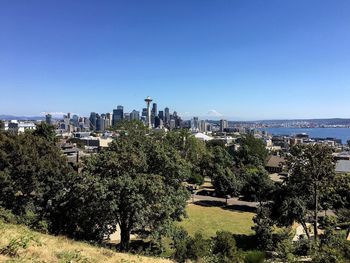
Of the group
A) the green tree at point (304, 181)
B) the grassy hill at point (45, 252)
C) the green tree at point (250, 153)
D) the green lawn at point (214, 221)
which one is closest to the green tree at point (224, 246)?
the grassy hill at point (45, 252)

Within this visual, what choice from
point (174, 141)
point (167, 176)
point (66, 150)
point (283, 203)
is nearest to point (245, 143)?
point (174, 141)

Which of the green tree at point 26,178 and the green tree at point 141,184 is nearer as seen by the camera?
the green tree at point 141,184

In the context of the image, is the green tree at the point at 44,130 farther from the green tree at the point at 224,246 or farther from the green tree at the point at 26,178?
the green tree at the point at 224,246

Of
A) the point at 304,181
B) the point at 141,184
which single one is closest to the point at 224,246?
the point at 141,184

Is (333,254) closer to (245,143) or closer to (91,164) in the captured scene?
(91,164)

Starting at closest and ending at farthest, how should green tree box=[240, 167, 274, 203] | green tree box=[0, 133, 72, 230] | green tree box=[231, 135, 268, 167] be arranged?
green tree box=[0, 133, 72, 230] < green tree box=[240, 167, 274, 203] < green tree box=[231, 135, 268, 167]

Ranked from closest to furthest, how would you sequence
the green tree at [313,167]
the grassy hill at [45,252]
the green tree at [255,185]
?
the grassy hill at [45,252]
the green tree at [313,167]
the green tree at [255,185]

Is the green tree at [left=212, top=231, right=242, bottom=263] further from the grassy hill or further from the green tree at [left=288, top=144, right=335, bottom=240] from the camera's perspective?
the green tree at [left=288, top=144, right=335, bottom=240]

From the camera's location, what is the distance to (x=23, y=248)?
8.78 meters

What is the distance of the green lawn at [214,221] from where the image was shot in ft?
90.4

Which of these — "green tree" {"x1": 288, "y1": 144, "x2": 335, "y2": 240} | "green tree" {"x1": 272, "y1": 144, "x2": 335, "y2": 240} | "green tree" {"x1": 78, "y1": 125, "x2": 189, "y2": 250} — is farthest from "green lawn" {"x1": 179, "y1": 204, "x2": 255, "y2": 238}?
"green tree" {"x1": 78, "y1": 125, "x2": 189, "y2": 250}

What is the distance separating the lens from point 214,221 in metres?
30.3

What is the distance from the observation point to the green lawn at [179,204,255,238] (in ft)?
90.4

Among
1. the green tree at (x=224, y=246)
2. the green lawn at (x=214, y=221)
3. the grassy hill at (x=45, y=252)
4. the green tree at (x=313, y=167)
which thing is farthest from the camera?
the green lawn at (x=214, y=221)
